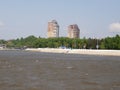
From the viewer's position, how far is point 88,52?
153750mm

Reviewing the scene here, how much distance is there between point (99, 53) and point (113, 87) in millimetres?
119539

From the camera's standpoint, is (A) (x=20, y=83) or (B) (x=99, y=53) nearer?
(A) (x=20, y=83)

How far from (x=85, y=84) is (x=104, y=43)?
451 ft

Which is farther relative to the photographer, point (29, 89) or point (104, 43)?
point (104, 43)

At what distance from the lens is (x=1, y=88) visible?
2308 cm

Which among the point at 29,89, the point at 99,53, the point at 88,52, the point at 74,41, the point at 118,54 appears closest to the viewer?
the point at 29,89

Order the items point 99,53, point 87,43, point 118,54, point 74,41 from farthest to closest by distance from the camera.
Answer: point 74,41 < point 87,43 < point 99,53 < point 118,54

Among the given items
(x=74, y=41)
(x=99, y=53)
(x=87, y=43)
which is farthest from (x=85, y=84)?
(x=74, y=41)

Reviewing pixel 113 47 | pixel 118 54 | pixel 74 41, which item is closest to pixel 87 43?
pixel 74 41

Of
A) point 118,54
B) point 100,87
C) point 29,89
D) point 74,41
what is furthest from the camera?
point 74,41

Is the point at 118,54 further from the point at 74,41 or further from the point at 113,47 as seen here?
the point at 74,41

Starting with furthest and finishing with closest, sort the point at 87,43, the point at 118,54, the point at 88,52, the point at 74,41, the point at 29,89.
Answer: the point at 74,41, the point at 87,43, the point at 88,52, the point at 118,54, the point at 29,89

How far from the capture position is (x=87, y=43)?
608 ft

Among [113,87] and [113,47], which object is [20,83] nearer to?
[113,87]
